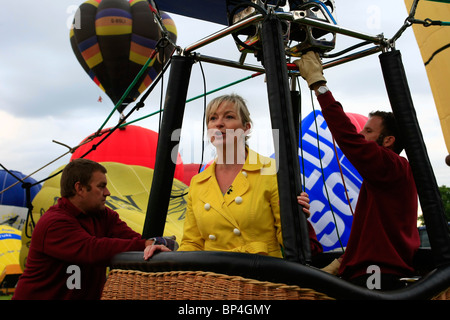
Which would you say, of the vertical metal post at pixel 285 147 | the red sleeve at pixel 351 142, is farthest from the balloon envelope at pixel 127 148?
the vertical metal post at pixel 285 147

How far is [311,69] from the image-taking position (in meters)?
1.32

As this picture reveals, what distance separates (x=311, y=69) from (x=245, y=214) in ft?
1.70

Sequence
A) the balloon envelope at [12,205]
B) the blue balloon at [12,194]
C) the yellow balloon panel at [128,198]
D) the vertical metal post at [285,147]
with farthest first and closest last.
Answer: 1. the blue balloon at [12,194]
2. the balloon envelope at [12,205]
3. the yellow balloon panel at [128,198]
4. the vertical metal post at [285,147]

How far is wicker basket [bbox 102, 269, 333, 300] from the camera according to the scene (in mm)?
974

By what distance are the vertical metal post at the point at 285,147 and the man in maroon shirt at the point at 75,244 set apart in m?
0.53

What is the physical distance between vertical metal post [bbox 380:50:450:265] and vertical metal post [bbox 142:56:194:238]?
70 centimetres

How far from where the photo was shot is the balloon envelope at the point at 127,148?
827 cm

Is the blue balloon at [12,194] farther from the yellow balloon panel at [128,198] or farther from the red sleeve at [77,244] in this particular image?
→ the red sleeve at [77,244]

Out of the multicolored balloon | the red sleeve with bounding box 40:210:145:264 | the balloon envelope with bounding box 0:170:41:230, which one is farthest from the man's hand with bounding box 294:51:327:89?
the balloon envelope with bounding box 0:170:41:230

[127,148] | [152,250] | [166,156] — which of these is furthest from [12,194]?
[152,250]

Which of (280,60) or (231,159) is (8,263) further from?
(280,60)

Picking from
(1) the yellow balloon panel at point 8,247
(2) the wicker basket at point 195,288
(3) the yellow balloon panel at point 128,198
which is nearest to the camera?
(2) the wicker basket at point 195,288

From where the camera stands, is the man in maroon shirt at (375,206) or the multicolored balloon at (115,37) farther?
the multicolored balloon at (115,37)

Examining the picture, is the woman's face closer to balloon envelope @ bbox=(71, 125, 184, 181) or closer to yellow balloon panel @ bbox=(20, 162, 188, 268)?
yellow balloon panel @ bbox=(20, 162, 188, 268)
